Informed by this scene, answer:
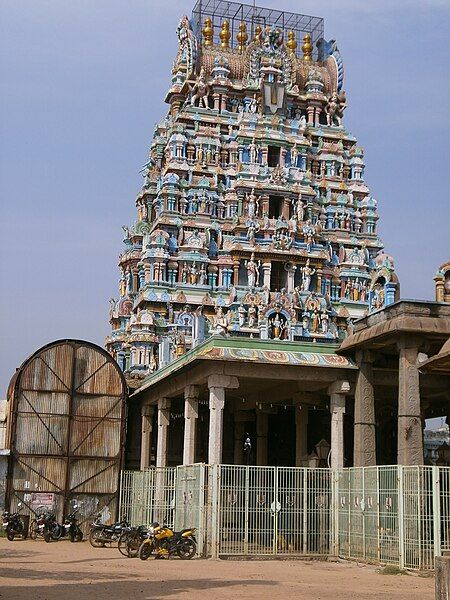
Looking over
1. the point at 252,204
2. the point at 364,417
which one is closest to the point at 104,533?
the point at 364,417

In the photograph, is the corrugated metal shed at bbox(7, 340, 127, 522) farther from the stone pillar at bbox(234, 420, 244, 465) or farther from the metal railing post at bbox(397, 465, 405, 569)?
the metal railing post at bbox(397, 465, 405, 569)

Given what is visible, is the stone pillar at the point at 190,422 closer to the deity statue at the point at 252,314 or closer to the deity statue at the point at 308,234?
the deity statue at the point at 252,314

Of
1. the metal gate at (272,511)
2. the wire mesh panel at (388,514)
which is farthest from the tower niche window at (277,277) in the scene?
the wire mesh panel at (388,514)

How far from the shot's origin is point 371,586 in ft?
57.9

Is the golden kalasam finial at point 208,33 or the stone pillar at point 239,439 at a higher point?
the golden kalasam finial at point 208,33

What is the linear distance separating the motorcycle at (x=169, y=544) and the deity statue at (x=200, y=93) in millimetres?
40895

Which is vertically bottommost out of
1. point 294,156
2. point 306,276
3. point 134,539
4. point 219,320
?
point 134,539

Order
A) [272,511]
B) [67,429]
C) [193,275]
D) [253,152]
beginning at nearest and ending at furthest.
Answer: [272,511]
[67,429]
[193,275]
[253,152]

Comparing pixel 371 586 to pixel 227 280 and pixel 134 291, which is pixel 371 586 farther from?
pixel 134 291

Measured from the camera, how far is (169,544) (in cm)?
2291

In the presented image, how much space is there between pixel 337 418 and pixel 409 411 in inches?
167

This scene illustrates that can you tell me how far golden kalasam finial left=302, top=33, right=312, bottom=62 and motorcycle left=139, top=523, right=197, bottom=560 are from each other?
5015 cm

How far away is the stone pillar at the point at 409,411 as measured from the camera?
23.0m

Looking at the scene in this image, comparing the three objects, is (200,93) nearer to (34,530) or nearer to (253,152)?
(253,152)
